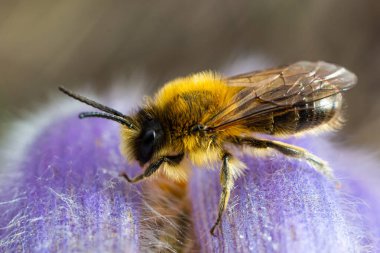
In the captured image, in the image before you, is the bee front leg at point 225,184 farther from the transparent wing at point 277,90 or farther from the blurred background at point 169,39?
the blurred background at point 169,39

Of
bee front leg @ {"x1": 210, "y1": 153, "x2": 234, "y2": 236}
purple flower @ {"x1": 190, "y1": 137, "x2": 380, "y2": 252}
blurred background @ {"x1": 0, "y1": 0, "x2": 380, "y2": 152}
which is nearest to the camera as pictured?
purple flower @ {"x1": 190, "y1": 137, "x2": 380, "y2": 252}

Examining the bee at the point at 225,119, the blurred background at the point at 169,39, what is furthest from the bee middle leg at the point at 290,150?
the blurred background at the point at 169,39

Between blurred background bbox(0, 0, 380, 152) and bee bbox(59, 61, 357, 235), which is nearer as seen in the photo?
bee bbox(59, 61, 357, 235)

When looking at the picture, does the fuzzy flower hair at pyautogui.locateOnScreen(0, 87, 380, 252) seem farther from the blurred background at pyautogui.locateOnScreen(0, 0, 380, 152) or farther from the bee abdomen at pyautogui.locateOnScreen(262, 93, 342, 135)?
the blurred background at pyautogui.locateOnScreen(0, 0, 380, 152)

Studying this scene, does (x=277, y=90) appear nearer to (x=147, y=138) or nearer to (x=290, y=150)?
(x=290, y=150)

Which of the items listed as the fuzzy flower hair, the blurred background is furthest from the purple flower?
the blurred background

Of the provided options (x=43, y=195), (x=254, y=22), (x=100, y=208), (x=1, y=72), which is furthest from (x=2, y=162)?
(x=254, y=22)

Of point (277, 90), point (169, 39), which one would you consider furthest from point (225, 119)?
point (169, 39)

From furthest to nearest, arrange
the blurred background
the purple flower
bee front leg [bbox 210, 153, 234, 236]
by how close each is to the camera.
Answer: the blurred background → bee front leg [bbox 210, 153, 234, 236] → the purple flower
